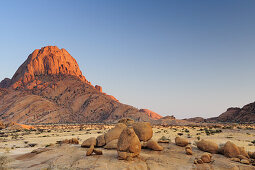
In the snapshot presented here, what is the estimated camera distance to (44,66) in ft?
416

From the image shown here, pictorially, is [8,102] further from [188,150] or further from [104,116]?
[188,150]

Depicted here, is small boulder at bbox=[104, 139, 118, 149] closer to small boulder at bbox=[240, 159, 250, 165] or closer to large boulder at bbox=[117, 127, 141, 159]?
large boulder at bbox=[117, 127, 141, 159]

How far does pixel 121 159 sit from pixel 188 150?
4708 millimetres

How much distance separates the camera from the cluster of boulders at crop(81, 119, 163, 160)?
37.3 feet

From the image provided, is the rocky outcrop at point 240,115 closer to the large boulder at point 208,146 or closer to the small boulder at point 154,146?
the large boulder at point 208,146

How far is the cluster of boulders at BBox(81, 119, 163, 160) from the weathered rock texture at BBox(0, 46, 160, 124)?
72.6m

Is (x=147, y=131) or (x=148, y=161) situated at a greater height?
(x=147, y=131)

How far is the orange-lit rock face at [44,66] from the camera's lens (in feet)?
398

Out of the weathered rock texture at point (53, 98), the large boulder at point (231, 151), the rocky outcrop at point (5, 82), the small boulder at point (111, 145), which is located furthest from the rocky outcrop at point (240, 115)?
the rocky outcrop at point (5, 82)

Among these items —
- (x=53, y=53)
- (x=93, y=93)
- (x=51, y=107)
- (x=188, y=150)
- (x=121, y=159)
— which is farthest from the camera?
(x=53, y=53)

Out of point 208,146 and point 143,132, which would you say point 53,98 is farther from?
point 208,146

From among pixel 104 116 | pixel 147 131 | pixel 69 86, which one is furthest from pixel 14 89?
pixel 147 131

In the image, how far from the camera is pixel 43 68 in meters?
126

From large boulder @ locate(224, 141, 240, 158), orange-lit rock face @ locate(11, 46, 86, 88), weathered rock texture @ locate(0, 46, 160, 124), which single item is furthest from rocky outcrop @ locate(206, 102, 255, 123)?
orange-lit rock face @ locate(11, 46, 86, 88)
